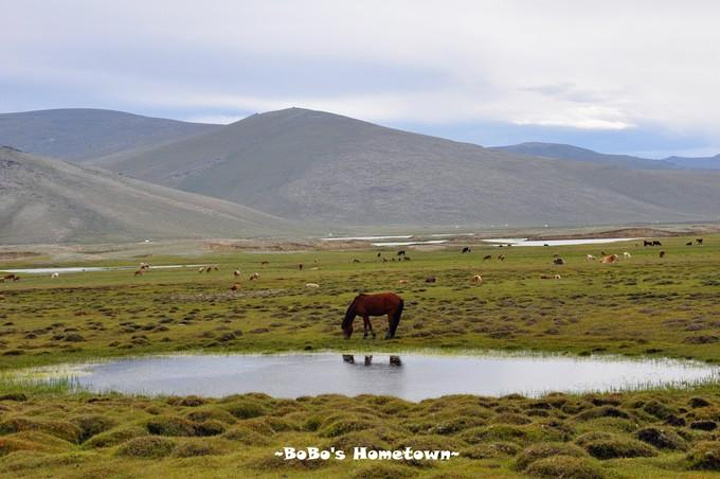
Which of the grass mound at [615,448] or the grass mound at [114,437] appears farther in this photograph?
the grass mound at [114,437]

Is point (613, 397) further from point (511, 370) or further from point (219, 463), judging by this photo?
point (219, 463)

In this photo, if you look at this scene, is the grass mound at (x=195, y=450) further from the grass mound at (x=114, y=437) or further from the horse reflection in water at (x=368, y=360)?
the horse reflection in water at (x=368, y=360)

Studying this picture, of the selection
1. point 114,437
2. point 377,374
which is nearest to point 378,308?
point 377,374

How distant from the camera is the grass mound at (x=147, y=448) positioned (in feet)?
54.6

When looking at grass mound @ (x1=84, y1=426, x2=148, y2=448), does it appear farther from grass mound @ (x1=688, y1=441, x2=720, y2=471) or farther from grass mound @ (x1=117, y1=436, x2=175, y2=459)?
grass mound @ (x1=688, y1=441, x2=720, y2=471)

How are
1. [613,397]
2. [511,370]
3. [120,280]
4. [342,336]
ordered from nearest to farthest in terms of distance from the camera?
[613,397] < [511,370] < [342,336] < [120,280]

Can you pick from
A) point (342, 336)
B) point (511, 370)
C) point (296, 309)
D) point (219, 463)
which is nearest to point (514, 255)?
point (296, 309)

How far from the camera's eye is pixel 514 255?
94688 mm

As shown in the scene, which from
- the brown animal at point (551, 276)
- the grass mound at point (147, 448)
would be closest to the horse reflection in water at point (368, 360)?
the grass mound at point (147, 448)

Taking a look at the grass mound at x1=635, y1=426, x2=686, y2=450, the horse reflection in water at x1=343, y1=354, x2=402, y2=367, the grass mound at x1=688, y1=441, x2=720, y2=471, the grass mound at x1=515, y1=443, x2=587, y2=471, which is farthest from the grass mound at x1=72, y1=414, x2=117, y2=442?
the horse reflection in water at x1=343, y1=354, x2=402, y2=367

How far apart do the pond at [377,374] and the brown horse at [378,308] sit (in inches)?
138

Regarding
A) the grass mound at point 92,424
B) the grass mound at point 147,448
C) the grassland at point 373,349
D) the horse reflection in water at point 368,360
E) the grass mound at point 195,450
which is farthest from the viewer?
the horse reflection in water at point 368,360

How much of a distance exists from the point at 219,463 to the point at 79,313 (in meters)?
36.8

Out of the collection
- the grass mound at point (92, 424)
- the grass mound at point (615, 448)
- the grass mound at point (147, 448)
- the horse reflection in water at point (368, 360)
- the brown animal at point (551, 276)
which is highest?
the brown animal at point (551, 276)
